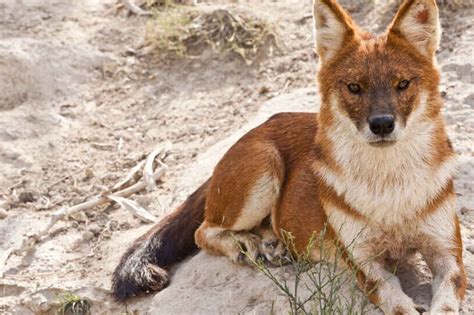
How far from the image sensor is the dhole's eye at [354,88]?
18.2 ft

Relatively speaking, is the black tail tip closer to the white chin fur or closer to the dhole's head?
the dhole's head

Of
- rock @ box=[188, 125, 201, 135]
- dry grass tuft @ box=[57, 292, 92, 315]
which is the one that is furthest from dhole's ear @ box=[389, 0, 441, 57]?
rock @ box=[188, 125, 201, 135]

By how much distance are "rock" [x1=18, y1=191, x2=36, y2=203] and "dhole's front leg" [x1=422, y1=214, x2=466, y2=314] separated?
4169mm

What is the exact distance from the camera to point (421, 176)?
18.2 feet

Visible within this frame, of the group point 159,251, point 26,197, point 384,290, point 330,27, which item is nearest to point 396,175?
point 384,290

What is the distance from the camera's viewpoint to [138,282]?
6.45m

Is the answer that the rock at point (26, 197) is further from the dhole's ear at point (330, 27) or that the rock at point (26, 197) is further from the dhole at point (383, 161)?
the dhole's ear at point (330, 27)

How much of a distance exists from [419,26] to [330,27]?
56 cm

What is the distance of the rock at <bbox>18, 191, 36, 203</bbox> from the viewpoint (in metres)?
8.49

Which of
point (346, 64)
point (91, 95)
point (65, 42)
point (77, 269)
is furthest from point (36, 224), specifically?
point (346, 64)

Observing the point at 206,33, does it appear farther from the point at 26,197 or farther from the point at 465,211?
the point at 465,211

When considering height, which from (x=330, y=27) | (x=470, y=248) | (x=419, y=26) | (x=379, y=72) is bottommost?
(x=470, y=248)

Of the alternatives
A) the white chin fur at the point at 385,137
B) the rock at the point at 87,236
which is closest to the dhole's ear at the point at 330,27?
the white chin fur at the point at 385,137

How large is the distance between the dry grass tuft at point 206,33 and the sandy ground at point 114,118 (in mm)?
141
